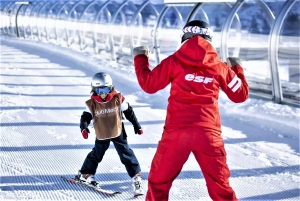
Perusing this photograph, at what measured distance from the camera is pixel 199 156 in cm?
283

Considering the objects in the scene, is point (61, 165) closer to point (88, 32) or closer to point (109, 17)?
point (109, 17)

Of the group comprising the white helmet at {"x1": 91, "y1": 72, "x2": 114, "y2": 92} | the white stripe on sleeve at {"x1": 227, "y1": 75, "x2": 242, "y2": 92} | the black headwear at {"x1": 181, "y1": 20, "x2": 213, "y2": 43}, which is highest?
the black headwear at {"x1": 181, "y1": 20, "x2": 213, "y2": 43}

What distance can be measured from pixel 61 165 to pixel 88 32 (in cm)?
1178

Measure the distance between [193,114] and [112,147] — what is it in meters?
2.90

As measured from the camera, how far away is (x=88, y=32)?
16031mm

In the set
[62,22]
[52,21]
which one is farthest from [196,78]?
[52,21]

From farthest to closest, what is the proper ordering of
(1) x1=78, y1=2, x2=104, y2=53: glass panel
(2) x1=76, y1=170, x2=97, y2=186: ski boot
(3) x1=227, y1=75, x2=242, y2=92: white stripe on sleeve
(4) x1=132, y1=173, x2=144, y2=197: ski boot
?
(1) x1=78, y1=2, x2=104, y2=53: glass panel, (2) x1=76, y1=170, x2=97, y2=186: ski boot, (4) x1=132, y1=173, x2=144, y2=197: ski boot, (3) x1=227, y1=75, x2=242, y2=92: white stripe on sleeve

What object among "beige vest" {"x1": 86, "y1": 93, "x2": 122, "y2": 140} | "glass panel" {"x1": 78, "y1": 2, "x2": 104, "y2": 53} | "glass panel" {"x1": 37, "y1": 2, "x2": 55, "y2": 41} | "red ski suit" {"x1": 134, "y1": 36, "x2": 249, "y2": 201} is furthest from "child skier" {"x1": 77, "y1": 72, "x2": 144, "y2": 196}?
"glass panel" {"x1": 37, "y1": 2, "x2": 55, "y2": 41}

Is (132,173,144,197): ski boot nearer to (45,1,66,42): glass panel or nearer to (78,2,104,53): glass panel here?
(78,2,104,53): glass panel

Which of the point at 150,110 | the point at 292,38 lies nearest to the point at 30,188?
the point at 150,110

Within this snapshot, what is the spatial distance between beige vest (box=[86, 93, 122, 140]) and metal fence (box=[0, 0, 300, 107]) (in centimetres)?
438

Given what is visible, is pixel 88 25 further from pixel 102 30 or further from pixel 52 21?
pixel 52 21

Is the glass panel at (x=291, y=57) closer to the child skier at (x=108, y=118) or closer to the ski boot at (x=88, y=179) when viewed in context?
the child skier at (x=108, y=118)

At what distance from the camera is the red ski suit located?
9.12 ft
